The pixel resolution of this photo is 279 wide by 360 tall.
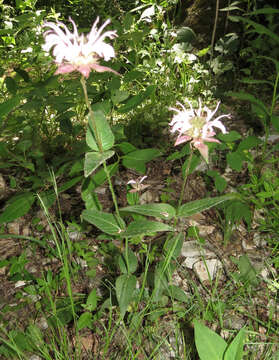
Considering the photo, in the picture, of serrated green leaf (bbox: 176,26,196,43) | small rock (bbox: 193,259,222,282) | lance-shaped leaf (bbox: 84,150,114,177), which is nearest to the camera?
lance-shaped leaf (bbox: 84,150,114,177)

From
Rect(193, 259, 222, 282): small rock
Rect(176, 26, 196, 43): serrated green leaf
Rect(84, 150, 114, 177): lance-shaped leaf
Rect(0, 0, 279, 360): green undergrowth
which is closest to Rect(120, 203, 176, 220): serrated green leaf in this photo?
Rect(0, 0, 279, 360): green undergrowth

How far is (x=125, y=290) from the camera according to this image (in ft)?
3.26

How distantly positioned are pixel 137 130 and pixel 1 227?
947mm

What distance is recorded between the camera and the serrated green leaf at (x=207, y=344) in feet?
2.93

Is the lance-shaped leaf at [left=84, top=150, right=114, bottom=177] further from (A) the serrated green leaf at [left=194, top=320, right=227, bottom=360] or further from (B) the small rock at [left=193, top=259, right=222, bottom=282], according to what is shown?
(B) the small rock at [left=193, top=259, right=222, bottom=282]

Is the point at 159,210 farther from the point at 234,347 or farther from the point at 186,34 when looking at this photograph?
the point at 186,34

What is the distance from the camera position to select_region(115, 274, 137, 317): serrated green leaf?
959mm

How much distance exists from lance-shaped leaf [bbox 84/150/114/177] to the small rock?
749mm

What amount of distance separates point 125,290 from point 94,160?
0.43m

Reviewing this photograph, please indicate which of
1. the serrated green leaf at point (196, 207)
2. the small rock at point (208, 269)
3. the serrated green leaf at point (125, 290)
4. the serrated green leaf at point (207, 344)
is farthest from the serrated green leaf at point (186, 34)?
the serrated green leaf at point (207, 344)

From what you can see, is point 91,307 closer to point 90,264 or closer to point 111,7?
point 90,264

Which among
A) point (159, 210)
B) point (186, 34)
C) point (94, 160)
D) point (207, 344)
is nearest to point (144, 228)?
point (159, 210)

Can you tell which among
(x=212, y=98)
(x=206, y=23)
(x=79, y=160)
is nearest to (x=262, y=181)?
(x=79, y=160)

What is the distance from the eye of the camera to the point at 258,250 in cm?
142
